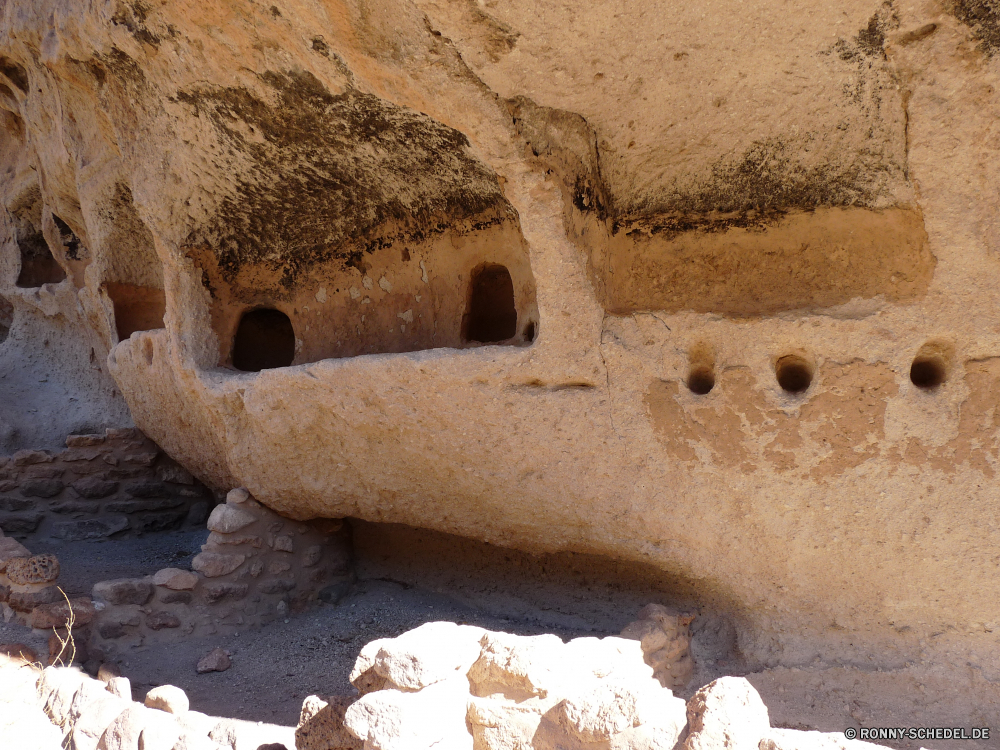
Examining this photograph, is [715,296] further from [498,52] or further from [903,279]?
[498,52]

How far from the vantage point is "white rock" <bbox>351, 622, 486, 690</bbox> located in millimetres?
1794

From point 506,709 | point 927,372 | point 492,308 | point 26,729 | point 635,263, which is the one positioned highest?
point 635,263

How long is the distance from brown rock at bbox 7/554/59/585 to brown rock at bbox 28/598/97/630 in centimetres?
13

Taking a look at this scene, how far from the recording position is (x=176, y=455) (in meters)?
4.71

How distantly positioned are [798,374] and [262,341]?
10.4 feet

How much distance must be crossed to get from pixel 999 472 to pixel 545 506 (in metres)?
1.47

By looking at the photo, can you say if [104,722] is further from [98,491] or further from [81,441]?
[81,441]

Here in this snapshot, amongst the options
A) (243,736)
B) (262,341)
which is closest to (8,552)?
(262,341)

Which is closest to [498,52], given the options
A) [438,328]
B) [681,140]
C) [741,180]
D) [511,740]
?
[681,140]

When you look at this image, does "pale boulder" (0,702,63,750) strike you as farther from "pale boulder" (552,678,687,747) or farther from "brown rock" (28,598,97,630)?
"pale boulder" (552,678,687,747)

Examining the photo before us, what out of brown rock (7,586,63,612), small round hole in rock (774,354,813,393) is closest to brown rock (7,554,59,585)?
brown rock (7,586,63,612)

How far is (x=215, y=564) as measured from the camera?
3529 millimetres

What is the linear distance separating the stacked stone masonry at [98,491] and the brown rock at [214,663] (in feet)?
6.84

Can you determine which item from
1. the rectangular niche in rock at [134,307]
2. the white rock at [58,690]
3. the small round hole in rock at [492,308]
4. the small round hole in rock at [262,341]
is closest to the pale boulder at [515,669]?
the white rock at [58,690]
